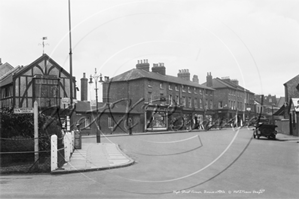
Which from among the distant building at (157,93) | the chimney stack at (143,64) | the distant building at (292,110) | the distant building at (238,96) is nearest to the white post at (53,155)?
the distant building at (157,93)

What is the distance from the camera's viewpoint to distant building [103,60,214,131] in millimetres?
4930

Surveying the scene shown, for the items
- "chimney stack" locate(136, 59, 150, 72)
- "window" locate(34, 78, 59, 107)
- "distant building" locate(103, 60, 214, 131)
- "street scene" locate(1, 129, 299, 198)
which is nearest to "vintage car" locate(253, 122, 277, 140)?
"street scene" locate(1, 129, 299, 198)

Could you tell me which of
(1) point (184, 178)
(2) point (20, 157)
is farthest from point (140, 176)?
(2) point (20, 157)

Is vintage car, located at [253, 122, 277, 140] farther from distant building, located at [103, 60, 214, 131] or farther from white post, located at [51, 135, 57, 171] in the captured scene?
distant building, located at [103, 60, 214, 131]

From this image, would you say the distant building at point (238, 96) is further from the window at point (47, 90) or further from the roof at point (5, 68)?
the window at point (47, 90)

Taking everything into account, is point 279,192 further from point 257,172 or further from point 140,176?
point 140,176

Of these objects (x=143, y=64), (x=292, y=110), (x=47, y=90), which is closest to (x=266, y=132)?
(x=292, y=110)

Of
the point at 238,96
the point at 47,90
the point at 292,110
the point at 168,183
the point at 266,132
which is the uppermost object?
the point at 47,90

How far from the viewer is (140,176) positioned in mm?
8516

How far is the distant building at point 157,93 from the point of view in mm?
4930

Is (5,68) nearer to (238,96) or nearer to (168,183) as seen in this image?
(238,96)

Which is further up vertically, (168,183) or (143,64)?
(143,64)

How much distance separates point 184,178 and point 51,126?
6.21 m

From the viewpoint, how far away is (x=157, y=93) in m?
6.01
